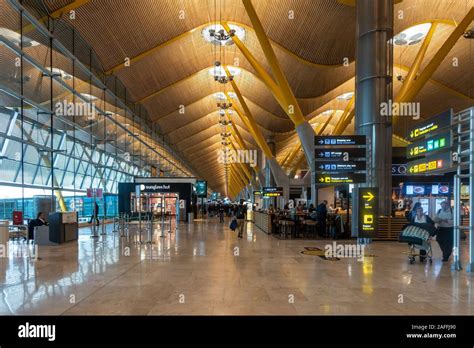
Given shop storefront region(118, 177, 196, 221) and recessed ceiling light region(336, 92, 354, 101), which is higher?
recessed ceiling light region(336, 92, 354, 101)

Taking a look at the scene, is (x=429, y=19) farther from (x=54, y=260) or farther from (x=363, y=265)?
(x=54, y=260)

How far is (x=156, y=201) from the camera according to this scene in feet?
→ 119

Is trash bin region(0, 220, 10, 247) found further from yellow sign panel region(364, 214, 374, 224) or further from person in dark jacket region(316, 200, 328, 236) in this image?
person in dark jacket region(316, 200, 328, 236)

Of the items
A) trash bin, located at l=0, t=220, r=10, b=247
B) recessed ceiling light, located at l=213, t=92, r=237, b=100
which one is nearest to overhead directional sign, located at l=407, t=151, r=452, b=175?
trash bin, located at l=0, t=220, r=10, b=247

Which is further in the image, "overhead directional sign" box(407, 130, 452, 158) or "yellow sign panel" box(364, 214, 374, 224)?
"yellow sign panel" box(364, 214, 374, 224)

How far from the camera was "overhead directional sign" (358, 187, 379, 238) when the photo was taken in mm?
12641

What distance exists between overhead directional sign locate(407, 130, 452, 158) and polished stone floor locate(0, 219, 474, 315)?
2811mm

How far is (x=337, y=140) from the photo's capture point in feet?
43.8

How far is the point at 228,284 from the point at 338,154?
7.63m

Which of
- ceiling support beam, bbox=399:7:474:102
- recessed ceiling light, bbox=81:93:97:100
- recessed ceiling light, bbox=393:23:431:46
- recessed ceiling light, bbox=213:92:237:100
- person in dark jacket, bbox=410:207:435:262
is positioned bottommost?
person in dark jacket, bbox=410:207:435:262

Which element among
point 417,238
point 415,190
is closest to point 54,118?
point 417,238

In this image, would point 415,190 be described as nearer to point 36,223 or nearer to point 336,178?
point 336,178

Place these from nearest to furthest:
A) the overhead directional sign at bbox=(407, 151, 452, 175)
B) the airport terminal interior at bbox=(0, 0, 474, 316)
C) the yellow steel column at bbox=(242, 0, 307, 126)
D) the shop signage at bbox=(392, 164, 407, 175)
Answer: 1. the airport terminal interior at bbox=(0, 0, 474, 316)
2. the overhead directional sign at bbox=(407, 151, 452, 175)
3. the yellow steel column at bbox=(242, 0, 307, 126)
4. the shop signage at bbox=(392, 164, 407, 175)
